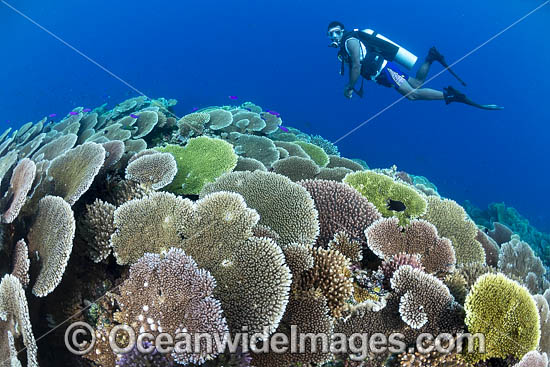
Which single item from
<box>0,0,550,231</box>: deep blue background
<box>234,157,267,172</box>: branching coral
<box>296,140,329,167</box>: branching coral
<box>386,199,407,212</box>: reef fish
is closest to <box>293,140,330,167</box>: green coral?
<box>296,140,329,167</box>: branching coral

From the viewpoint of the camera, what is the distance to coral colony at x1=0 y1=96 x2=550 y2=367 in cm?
190

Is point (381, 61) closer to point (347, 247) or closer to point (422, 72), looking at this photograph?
point (422, 72)

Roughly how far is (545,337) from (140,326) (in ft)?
9.89

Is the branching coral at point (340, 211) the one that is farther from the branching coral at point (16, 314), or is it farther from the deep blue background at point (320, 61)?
the deep blue background at point (320, 61)

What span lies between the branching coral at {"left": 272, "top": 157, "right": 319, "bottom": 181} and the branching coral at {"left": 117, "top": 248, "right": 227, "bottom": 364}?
2348 millimetres

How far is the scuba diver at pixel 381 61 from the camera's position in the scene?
7.36m

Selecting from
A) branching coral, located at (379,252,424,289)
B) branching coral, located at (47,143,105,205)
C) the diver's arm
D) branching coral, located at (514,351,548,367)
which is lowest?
branching coral, located at (514,351,548,367)

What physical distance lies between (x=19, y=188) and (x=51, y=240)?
2.35 feet

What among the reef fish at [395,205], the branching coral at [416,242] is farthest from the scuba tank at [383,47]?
the branching coral at [416,242]

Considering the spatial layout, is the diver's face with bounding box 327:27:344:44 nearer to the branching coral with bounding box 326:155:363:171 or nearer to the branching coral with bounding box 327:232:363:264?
the branching coral with bounding box 326:155:363:171

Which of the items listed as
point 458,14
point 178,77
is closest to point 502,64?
point 458,14

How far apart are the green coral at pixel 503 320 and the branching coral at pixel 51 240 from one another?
283cm

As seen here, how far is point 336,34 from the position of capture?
7.68 m

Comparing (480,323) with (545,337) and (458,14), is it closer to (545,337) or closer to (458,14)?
(545,337)
